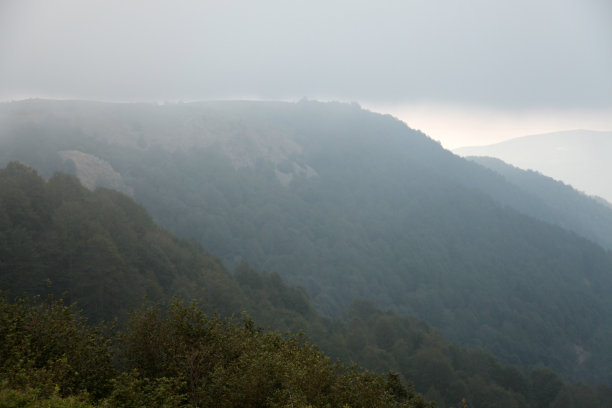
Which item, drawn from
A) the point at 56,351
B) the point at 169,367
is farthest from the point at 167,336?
the point at 56,351

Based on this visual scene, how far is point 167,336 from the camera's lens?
2328 centimetres

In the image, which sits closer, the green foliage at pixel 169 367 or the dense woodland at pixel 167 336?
the green foliage at pixel 169 367

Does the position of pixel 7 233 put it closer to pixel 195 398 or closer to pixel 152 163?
pixel 195 398

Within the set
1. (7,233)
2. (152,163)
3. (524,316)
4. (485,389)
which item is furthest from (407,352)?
(152,163)

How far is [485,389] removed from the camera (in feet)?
280

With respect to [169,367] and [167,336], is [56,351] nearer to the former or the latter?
[167,336]

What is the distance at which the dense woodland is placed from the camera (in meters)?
19.5

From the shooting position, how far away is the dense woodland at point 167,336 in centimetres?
1945

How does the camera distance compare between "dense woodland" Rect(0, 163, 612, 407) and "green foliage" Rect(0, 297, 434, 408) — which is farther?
"dense woodland" Rect(0, 163, 612, 407)

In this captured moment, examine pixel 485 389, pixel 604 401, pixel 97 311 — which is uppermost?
pixel 97 311

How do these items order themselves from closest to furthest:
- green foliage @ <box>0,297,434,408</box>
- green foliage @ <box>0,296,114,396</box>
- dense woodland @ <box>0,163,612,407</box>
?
green foliage @ <box>0,297,434,408</box>
green foliage @ <box>0,296,114,396</box>
dense woodland @ <box>0,163,612,407</box>

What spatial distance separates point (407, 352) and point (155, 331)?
83.8 m

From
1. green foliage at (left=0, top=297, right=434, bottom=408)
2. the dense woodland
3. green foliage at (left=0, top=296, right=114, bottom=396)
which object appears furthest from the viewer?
the dense woodland

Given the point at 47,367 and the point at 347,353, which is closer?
the point at 47,367
